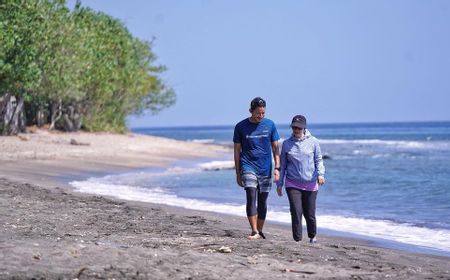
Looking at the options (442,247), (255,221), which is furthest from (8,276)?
(442,247)

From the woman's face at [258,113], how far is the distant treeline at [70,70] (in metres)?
18.1

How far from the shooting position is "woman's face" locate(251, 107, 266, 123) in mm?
9641

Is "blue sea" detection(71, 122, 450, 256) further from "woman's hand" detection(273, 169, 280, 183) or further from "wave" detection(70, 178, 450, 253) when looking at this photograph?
"woman's hand" detection(273, 169, 280, 183)

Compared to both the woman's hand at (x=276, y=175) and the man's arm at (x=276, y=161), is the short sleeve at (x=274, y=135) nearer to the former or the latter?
the man's arm at (x=276, y=161)

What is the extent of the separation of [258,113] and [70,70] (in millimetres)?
27736

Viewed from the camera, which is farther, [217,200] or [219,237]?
[217,200]

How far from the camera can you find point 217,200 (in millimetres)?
18344

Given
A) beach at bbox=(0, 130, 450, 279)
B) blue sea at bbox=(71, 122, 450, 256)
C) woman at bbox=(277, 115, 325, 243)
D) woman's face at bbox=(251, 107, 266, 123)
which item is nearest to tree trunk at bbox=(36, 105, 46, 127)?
blue sea at bbox=(71, 122, 450, 256)

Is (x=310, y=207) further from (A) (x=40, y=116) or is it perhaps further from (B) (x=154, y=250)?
(A) (x=40, y=116)

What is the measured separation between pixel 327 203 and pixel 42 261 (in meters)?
11.6

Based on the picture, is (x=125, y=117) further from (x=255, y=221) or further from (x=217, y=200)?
(x=255, y=221)

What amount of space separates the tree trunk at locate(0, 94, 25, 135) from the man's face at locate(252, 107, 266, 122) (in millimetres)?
24903

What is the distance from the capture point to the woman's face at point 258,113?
380 inches

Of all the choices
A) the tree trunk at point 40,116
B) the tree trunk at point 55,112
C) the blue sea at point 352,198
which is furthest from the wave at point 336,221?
the tree trunk at point 40,116
